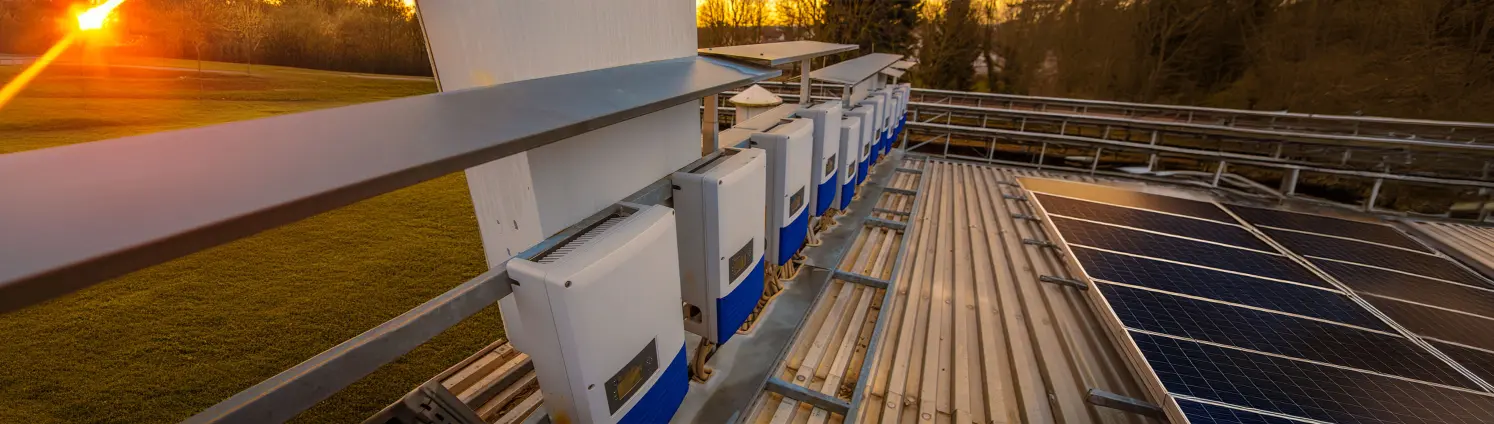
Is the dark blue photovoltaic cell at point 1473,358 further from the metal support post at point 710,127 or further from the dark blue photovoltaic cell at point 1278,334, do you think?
the metal support post at point 710,127

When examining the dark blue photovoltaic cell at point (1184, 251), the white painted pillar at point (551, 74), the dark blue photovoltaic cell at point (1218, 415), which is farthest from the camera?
the dark blue photovoltaic cell at point (1184, 251)

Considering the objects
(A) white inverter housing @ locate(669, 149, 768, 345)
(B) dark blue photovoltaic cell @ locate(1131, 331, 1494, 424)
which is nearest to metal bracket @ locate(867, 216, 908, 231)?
(B) dark blue photovoltaic cell @ locate(1131, 331, 1494, 424)

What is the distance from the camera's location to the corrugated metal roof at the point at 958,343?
7.50 feet

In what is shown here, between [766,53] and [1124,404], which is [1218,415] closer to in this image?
[1124,404]

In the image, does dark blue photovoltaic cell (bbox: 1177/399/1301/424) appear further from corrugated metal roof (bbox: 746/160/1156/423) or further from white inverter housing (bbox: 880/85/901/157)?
white inverter housing (bbox: 880/85/901/157)

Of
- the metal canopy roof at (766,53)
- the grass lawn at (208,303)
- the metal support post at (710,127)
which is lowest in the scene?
the grass lawn at (208,303)

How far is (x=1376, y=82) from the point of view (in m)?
9.38

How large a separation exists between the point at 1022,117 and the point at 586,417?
863 cm

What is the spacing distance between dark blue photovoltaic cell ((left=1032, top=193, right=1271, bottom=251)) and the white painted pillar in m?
4.21

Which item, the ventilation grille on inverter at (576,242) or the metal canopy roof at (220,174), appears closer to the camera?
the metal canopy roof at (220,174)

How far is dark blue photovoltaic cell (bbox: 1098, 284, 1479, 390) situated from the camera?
254 centimetres

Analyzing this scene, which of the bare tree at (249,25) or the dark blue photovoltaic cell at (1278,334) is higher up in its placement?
the bare tree at (249,25)

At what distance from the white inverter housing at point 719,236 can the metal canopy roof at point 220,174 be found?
2.84 feet

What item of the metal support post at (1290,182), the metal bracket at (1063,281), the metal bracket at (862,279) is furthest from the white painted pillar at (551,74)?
the metal support post at (1290,182)
